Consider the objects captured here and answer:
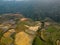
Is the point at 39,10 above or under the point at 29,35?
under

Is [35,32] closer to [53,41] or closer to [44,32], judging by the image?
[44,32]

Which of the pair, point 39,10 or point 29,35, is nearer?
point 29,35

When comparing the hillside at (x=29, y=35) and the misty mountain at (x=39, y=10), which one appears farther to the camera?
the misty mountain at (x=39, y=10)

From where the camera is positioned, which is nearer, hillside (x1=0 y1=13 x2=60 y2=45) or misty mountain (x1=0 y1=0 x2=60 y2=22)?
hillside (x1=0 y1=13 x2=60 y2=45)

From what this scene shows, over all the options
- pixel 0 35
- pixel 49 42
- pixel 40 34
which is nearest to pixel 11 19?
pixel 0 35

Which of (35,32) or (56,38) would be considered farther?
(35,32)

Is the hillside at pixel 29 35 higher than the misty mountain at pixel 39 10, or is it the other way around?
the hillside at pixel 29 35

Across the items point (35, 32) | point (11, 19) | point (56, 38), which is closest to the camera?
point (56, 38)

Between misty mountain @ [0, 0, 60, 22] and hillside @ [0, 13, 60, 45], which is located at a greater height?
hillside @ [0, 13, 60, 45]

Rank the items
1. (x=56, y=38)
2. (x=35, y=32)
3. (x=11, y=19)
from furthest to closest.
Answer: (x=11, y=19) → (x=35, y=32) → (x=56, y=38)

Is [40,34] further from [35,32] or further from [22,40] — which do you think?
[22,40]
